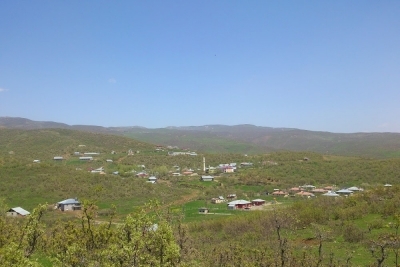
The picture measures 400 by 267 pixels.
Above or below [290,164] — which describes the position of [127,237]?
above

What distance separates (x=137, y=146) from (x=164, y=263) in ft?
306

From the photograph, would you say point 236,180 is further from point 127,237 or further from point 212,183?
point 127,237

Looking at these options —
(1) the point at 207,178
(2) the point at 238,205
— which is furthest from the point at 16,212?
(1) the point at 207,178

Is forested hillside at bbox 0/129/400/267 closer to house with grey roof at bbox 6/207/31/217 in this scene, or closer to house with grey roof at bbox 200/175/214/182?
house with grey roof at bbox 200/175/214/182

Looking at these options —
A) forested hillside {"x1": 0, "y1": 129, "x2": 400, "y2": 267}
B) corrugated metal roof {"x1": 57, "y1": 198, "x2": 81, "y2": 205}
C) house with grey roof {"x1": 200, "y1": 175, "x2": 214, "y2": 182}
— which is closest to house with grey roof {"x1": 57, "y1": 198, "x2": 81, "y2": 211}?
corrugated metal roof {"x1": 57, "y1": 198, "x2": 81, "y2": 205}

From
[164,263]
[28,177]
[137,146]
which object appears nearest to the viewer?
[164,263]

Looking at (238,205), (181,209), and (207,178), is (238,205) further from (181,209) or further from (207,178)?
(181,209)

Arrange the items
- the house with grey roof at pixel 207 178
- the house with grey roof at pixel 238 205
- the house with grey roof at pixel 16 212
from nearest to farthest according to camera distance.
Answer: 1. the house with grey roof at pixel 16 212
2. the house with grey roof at pixel 238 205
3. the house with grey roof at pixel 207 178

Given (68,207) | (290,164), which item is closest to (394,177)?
(290,164)

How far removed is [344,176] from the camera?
60531 millimetres

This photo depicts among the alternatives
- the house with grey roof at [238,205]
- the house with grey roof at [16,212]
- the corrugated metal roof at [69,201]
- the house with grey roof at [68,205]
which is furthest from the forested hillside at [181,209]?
the house with grey roof at [16,212]

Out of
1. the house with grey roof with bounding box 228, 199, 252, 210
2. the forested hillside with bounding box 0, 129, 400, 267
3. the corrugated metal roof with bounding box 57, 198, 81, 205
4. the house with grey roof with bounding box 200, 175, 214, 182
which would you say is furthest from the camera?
the house with grey roof with bounding box 200, 175, 214, 182

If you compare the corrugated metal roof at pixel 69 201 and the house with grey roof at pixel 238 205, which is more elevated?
the corrugated metal roof at pixel 69 201

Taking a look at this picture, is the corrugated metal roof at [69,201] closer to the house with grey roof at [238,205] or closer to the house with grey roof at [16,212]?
the house with grey roof at [16,212]
